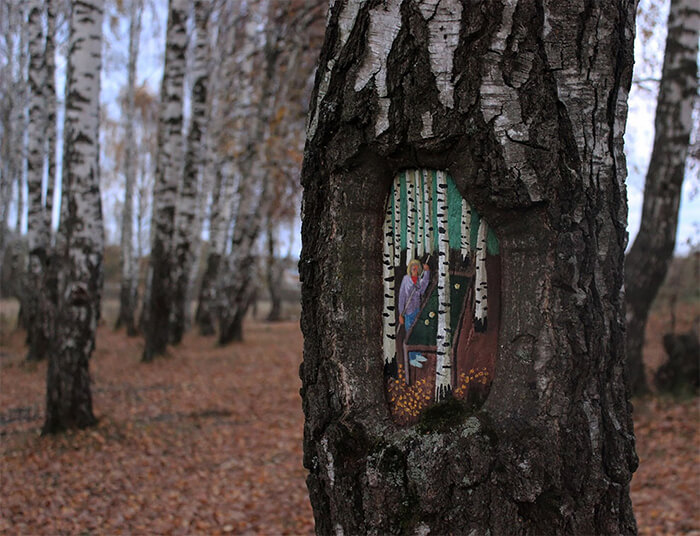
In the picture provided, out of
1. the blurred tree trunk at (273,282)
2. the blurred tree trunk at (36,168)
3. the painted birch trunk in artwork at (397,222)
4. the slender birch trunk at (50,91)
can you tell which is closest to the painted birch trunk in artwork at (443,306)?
the painted birch trunk in artwork at (397,222)

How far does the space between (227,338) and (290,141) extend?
4.57m

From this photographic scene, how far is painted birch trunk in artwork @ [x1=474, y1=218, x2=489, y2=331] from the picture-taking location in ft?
5.39

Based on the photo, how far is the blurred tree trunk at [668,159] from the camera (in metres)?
6.23

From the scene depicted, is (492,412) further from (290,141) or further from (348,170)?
(290,141)

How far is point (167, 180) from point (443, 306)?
912cm

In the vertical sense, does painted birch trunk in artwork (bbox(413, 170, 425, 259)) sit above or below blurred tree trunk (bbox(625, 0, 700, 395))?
below

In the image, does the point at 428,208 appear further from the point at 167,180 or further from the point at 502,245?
the point at 167,180

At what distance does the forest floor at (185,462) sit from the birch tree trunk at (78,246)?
42 cm

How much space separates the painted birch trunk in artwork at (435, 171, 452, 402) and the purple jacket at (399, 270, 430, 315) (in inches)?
2.1

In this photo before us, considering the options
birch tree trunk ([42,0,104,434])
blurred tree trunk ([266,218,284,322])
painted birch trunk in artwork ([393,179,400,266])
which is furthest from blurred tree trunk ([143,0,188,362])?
blurred tree trunk ([266,218,284,322])

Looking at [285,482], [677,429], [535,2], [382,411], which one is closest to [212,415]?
[285,482]

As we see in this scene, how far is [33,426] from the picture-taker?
20.3ft

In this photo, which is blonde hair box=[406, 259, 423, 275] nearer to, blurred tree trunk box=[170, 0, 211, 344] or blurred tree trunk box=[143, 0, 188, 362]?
blurred tree trunk box=[143, 0, 188, 362]

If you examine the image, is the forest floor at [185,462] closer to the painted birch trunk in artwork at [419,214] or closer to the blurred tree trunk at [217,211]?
the painted birch trunk in artwork at [419,214]
